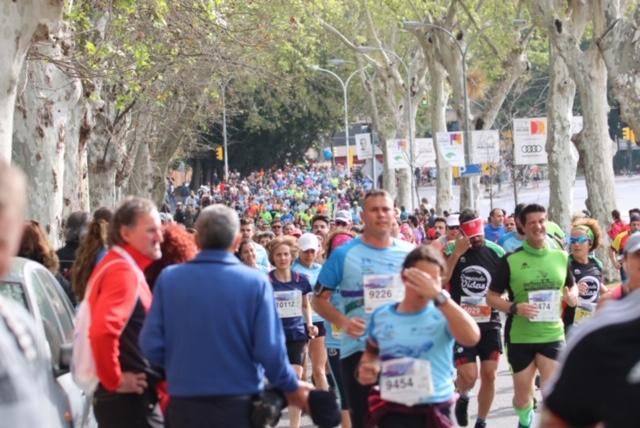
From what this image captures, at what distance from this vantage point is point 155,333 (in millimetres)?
6562

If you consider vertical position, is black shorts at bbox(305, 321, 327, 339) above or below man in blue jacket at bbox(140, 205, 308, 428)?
below

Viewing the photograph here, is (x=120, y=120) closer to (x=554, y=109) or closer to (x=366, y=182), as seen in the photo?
(x=554, y=109)

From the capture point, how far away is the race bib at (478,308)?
11914 mm

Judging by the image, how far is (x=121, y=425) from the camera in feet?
23.3

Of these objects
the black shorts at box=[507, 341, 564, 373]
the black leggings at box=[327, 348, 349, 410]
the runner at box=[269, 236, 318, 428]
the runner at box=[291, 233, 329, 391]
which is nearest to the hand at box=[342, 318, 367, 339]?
the black shorts at box=[507, 341, 564, 373]

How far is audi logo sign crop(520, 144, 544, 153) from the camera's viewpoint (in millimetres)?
33188

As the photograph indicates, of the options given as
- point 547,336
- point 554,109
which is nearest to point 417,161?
point 554,109

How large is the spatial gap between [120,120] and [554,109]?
31.8 ft

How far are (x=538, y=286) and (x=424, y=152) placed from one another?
126 ft

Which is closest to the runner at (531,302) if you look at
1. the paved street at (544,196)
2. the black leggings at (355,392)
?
the black leggings at (355,392)

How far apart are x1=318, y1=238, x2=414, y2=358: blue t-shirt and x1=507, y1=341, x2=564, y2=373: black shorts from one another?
91.7 inches

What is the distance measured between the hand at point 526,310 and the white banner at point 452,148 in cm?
3010

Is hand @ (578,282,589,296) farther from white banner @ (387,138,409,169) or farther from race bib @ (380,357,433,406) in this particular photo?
white banner @ (387,138,409,169)

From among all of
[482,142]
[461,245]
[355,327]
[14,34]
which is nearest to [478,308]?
[461,245]
